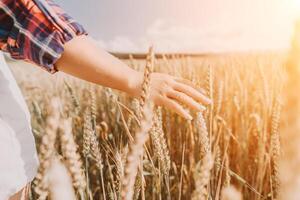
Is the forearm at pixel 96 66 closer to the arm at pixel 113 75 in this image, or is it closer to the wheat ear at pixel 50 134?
the arm at pixel 113 75

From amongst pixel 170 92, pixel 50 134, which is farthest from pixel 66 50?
pixel 50 134

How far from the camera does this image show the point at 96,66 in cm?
56

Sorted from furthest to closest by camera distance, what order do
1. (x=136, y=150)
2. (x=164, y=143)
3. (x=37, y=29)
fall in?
(x=164, y=143)
(x=37, y=29)
(x=136, y=150)

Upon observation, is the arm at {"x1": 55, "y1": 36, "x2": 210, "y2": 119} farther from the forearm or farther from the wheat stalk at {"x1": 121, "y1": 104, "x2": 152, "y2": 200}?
the wheat stalk at {"x1": 121, "y1": 104, "x2": 152, "y2": 200}

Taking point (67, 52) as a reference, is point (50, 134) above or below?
below

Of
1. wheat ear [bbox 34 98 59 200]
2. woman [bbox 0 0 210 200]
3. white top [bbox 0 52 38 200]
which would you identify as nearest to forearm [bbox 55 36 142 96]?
woman [bbox 0 0 210 200]

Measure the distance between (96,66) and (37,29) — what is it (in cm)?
7

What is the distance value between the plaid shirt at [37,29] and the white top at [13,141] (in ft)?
0.29

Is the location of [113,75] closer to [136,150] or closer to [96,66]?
[96,66]

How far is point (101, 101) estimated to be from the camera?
6.65 feet

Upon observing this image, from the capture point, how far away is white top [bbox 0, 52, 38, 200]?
0.62 meters

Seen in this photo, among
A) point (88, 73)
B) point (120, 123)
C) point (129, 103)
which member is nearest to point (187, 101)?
point (88, 73)

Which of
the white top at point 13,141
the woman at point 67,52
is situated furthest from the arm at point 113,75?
the white top at point 13,141

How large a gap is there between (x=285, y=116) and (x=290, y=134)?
0.4 inches
